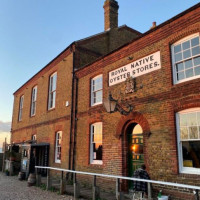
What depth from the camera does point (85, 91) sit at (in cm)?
1217

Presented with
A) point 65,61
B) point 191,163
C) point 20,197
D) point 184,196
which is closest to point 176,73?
point 191,163

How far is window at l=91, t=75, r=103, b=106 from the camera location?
1129 cm

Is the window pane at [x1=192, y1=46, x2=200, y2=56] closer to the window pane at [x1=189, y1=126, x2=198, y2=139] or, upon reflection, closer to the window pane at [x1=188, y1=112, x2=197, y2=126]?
the window pane at [x1=188, y1=112, x2=197, y2=126]

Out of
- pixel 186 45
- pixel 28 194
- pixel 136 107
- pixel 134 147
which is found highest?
pixel 186 45

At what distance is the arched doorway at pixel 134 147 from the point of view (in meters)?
8.66

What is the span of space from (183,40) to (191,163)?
4.15 meters

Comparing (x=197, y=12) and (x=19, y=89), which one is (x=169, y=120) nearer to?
(x=197, y=12)

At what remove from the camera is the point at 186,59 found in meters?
7.37

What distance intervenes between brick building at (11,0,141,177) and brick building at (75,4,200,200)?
261 cm

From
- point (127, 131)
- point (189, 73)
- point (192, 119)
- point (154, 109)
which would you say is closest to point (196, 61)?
point (189, 73)

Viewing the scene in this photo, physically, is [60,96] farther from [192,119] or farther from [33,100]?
[192,119]

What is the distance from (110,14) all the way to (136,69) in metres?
8.58

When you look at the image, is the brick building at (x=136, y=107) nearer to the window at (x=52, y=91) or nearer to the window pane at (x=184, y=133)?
A: the window pane at (x=184, y=133)

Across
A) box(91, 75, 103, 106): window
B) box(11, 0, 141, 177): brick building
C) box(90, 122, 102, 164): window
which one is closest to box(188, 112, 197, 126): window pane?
box(90, 122, 102, 164): window
